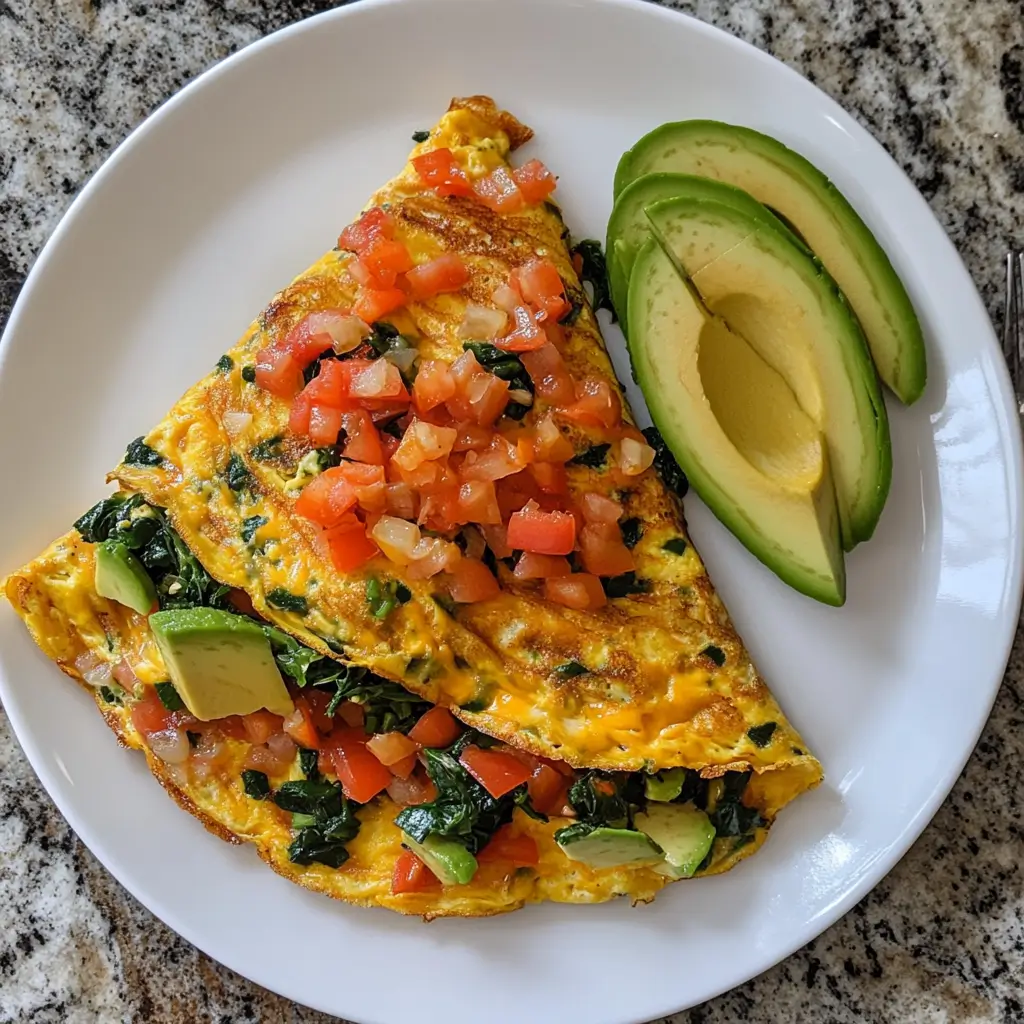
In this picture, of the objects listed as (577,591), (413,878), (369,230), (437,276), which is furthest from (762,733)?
(369,230)

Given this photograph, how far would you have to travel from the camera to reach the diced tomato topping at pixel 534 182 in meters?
3.17

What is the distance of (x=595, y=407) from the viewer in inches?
118

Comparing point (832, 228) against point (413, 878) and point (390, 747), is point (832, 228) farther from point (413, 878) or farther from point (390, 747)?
point (413, 878)

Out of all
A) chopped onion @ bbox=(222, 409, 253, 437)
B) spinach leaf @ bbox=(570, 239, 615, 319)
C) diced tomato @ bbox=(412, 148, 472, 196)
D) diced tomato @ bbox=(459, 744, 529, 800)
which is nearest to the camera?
diced tomato @ bbox=(459, 744, 529, 800)

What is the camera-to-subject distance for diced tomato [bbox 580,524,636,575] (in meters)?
2.93

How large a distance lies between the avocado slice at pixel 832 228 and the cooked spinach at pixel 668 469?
0.70m

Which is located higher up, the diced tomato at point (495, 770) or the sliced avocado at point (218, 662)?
the sliced avocado at point (218, 662)

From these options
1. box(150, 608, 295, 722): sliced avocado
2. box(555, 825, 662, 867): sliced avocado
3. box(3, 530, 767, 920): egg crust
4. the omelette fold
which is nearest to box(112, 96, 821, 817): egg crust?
the omelette fold

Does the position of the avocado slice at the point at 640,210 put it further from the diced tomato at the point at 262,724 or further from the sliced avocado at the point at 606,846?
the diced tomato at the point at 262,724

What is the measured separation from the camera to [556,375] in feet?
9.86

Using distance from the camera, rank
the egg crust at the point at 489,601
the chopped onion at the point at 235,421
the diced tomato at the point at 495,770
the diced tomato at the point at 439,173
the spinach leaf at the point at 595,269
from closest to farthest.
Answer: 1. the egg crust at the point at 489,601
2. the diced tomato at the point at 495,770
3. the chopped onion at the point at 235,421
4. the diced tomato at the point at 439,173
5. the spinach leaf at the point at 595,269

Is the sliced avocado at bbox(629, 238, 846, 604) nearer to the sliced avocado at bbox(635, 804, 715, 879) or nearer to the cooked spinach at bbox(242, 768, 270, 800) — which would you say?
the sliced avocado at bbox(635, 804, 715, 879)

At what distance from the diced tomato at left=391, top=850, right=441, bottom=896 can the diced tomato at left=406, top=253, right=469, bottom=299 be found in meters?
1.76

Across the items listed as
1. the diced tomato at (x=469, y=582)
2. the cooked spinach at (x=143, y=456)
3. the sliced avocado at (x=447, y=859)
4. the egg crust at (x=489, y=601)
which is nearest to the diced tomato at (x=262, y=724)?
the egg crust at (x=489, y=601)
